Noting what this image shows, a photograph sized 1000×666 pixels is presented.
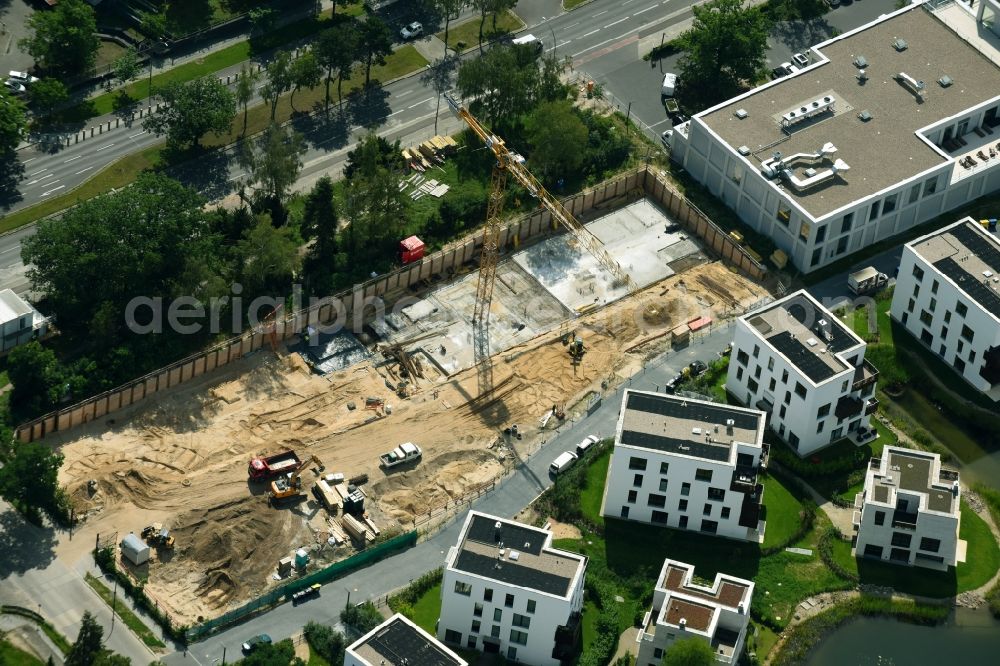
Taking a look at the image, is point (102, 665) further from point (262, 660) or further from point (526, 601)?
point (526, 601)

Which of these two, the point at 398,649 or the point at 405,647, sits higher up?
the point at 398,649

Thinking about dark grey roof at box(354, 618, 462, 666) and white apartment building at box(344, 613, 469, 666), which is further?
dark grey roof at box(354, 618, 462, 666)

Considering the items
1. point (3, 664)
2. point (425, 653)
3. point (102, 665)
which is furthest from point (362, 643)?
point (3, 664)

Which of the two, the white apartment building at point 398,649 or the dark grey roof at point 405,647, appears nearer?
the white apartment building at point 398,649

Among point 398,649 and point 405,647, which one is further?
point 405,647
